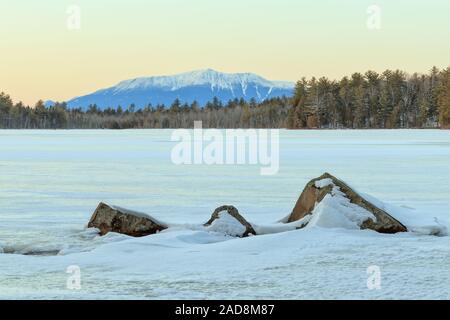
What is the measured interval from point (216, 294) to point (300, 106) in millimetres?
164374

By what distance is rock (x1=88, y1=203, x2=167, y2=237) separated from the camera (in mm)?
11188

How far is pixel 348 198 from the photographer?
37.3 ft

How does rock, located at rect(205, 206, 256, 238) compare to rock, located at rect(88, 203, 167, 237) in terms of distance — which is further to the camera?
rock, located at rect(88, 203, 167, 237)

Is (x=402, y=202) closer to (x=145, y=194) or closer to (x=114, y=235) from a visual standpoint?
(x=145, y=194)

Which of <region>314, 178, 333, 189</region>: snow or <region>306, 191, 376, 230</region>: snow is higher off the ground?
<region>314, 178, 333, 189</region>: snow

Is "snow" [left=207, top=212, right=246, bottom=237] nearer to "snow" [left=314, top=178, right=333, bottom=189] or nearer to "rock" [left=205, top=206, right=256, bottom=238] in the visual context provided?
"rock" [left=205, top=206, right=256, bottom=238]

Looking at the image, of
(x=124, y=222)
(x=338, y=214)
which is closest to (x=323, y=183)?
(x=338, y=214)

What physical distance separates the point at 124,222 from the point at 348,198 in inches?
149

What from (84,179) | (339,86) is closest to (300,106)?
(339,86)

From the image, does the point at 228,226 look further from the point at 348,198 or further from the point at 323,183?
the point at 348,198

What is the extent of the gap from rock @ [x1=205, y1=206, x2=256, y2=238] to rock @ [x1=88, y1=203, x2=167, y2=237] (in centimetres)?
91

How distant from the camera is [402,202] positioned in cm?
1602

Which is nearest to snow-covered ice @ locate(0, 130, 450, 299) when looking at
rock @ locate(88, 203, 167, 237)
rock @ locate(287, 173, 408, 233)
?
rock @ locate(287, 173, 408, 233)

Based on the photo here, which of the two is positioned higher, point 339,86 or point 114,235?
point 339,86
